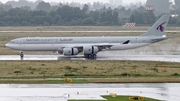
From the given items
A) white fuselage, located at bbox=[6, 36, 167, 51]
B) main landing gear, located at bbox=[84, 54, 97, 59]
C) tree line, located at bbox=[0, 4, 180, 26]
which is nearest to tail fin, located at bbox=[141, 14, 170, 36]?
white fuselage, located at bbox=[6, 36, 167, 51]

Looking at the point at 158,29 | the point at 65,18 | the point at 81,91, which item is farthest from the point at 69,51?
the point at 65,18

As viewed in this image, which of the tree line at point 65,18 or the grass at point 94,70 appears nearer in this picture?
the grass at point 94,70

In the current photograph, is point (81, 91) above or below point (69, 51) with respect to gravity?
below

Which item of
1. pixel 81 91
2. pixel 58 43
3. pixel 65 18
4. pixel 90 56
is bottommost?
pixel 81 91

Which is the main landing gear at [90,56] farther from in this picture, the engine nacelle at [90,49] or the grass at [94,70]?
the grass at [94,70]

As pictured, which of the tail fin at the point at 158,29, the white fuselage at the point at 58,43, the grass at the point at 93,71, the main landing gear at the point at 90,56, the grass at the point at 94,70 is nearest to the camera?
the grass at the point at 93,71

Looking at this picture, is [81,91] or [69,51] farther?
[69,51]

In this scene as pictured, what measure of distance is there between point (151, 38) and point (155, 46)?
1481 cm

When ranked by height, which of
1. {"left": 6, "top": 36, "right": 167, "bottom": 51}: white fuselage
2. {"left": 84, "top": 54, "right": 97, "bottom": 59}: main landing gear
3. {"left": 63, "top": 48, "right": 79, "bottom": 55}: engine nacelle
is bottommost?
{"left": 84, "top": 54, "right": 97, "bottom": 59}: main landing gear

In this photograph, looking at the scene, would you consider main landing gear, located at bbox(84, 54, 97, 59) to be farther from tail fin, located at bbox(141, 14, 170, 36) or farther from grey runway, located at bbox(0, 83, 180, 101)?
grey runway, located at bbox(0, 83, 180, 101)

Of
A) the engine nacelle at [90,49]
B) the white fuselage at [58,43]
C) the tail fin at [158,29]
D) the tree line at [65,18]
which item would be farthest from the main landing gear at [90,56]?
the tree line at [65,18]

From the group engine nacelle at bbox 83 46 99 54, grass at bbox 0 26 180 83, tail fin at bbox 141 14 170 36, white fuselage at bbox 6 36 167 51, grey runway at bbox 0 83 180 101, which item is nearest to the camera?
grey runway at bbox 0 83 180 101

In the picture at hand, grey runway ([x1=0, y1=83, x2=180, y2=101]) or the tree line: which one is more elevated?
the tree line

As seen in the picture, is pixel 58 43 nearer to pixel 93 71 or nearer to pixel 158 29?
pixel 158 29
